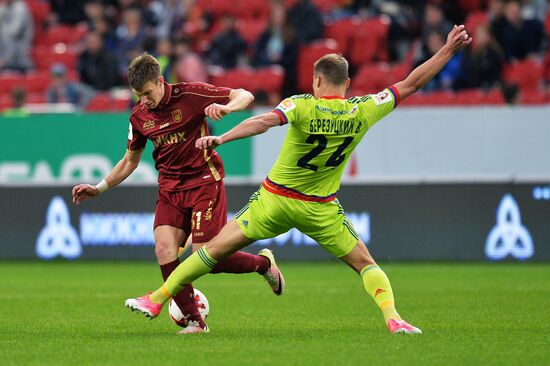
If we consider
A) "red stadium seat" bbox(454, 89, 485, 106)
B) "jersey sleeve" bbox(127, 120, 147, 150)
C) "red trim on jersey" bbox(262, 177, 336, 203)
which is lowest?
"red trim on jersey" bbox(262, 177, 336, 203)

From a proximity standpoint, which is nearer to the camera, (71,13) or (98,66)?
(98,66)

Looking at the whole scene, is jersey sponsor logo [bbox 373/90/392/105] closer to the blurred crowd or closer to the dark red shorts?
the dark red shorts

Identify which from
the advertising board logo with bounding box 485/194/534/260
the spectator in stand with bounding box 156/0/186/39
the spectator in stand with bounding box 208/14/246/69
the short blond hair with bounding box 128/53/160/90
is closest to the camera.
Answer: the short blond hair with bounding box 128/53/160/90

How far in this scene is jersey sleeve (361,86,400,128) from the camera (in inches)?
308

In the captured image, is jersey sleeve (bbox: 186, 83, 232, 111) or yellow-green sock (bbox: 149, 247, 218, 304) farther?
jersey sleeve (bbox: 186, 83, 232, 111)

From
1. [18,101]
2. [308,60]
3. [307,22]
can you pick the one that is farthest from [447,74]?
[18,101]

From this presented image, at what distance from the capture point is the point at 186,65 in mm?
17766

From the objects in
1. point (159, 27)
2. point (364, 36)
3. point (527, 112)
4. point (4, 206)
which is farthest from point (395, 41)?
point (4, 206)

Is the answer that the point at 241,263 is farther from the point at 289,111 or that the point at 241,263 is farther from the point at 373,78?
the point at 373,78

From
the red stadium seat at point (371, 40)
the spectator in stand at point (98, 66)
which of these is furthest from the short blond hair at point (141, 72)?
the spectator in stand at point (98, 66)

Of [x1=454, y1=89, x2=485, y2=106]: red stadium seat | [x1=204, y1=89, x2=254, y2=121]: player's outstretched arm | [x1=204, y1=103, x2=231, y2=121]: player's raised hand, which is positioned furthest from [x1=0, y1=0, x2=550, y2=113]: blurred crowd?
[x1=204, y1=103, x2=231, y2=121]: player's raised hand

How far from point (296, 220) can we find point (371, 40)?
11.4 meters

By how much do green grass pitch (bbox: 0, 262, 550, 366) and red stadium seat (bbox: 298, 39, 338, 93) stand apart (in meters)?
4.59

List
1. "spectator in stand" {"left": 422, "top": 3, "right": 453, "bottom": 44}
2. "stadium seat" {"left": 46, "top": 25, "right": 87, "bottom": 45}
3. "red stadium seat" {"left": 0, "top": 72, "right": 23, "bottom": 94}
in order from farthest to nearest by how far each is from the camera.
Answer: "stadium seat" {"left": 46, "top": 25, "right": 87, "bottom": 45} < "red stadium seat" {"left": 0, "top": 72, "right": 23, "bottom": 94} < "spectator in stand" {"left": 422, "top": 3, "right": 453, "bottom": 44}
